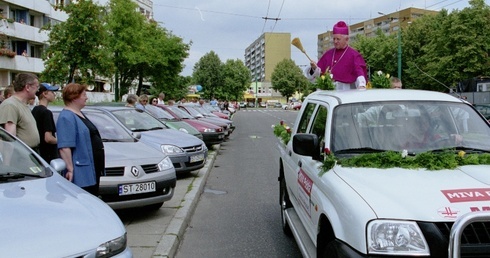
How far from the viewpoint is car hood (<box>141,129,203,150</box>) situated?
9406mm

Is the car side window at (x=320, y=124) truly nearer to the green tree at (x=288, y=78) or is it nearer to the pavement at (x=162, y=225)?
the pavement at (x=162, y=225)

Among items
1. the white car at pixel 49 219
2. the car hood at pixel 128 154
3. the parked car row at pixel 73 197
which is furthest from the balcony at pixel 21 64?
the white car at pixel 49 219

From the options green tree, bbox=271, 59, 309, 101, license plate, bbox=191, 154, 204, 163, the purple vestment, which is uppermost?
green tree, bbox=271, 59, 309, 101

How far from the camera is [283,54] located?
142375mm

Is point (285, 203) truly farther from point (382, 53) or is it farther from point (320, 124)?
point (382, 53)

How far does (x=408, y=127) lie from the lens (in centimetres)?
398

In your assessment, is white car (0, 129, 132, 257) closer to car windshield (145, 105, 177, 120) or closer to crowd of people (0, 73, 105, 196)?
crowd of people (0, 73, 105, 196)

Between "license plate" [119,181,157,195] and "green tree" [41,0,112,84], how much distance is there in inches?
582

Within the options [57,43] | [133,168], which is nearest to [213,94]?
[57,43]

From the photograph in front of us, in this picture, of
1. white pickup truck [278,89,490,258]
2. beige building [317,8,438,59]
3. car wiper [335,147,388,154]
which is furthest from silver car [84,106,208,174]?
beige building [317,8,438,59]

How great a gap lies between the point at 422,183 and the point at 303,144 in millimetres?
1053

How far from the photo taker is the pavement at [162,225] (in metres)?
5.19

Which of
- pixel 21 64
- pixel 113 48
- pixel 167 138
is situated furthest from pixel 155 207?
pixel 21 64

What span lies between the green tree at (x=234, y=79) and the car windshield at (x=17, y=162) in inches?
3067
